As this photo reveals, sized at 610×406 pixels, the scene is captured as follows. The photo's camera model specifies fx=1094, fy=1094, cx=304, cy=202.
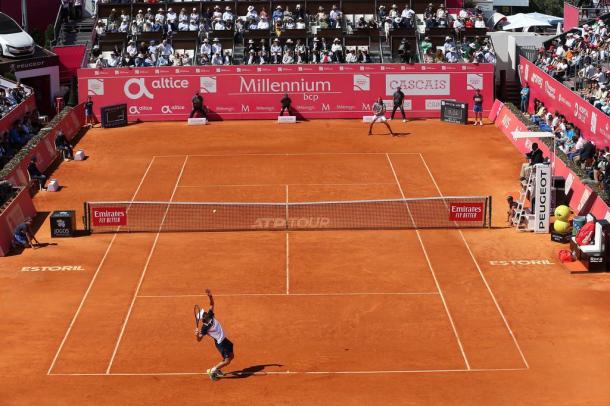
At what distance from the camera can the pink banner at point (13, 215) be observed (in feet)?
128

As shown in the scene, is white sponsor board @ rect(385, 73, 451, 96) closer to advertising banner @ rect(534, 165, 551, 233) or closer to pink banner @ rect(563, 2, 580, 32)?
pink banner @ rect(563, 2, 580, 32)

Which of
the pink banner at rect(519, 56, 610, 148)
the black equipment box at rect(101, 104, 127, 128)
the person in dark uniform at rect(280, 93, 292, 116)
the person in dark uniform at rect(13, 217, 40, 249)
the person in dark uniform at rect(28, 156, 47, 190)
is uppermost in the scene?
the pink banner at rect(519, 56, 610, 148)

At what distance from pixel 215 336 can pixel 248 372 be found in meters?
1.79

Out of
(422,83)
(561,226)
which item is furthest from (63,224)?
(422,83)

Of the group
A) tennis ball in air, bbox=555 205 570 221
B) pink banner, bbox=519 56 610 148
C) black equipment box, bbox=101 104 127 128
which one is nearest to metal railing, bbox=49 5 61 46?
black equipment box, bbox=101 104 127 128

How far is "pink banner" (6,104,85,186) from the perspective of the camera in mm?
46312

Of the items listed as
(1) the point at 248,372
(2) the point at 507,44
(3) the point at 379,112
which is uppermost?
(2) the point at 507,44

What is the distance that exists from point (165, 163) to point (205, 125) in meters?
8.84

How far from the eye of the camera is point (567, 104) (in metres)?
52.8

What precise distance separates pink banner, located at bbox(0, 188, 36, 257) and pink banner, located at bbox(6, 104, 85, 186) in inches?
115

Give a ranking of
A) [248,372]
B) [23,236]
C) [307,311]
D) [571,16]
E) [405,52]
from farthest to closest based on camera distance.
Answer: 1. [571,16]
2. [405,52]
3. [23,236]
4. [307,311]
5. [248,372]

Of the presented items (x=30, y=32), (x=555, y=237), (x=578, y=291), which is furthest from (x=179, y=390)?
(x=30, y=32)

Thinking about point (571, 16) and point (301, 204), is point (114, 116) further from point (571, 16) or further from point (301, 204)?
point (571, 16)

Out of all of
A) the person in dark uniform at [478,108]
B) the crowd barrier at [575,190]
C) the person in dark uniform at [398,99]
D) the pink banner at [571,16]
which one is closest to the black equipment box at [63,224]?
the crowd barrier at [575,190]
